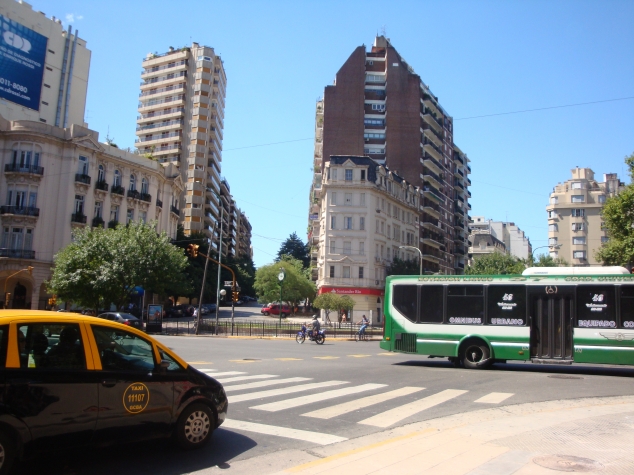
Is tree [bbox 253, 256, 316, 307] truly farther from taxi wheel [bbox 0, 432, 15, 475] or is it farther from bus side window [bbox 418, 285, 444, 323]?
taxi wheel [bbox 0, 432, 15, 475]

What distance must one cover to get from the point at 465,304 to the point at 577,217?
283 feet

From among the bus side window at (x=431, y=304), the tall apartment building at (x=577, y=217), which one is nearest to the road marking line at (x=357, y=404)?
the bus side window at (x=431, y=304)

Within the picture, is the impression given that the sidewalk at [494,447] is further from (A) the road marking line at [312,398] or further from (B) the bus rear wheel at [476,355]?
(B) the bus rear wheel at [476,355]

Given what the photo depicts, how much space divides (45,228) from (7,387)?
47806 millimetres

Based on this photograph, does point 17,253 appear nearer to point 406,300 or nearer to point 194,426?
point 406,300

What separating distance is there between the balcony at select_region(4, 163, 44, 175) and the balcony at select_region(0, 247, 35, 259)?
6702mm

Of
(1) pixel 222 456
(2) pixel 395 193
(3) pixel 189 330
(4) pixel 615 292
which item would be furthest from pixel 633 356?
(2) pixel 395 193

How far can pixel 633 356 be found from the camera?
15320 mm

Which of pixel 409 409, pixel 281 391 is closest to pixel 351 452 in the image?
pixel 409 409

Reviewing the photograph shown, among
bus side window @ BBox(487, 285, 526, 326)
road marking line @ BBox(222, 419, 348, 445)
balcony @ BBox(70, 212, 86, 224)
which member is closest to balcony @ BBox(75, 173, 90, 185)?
balcony @ BBox(70, 212, 86, 224)

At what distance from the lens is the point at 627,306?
621 inches

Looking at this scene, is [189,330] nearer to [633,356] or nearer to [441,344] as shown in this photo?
[441,344]

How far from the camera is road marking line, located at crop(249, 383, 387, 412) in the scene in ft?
32.1

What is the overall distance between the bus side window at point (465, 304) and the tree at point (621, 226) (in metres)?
24.9
